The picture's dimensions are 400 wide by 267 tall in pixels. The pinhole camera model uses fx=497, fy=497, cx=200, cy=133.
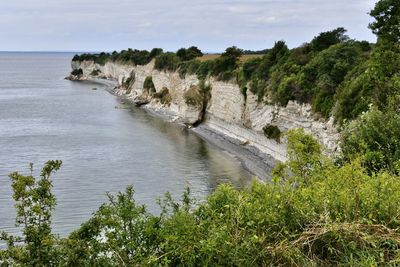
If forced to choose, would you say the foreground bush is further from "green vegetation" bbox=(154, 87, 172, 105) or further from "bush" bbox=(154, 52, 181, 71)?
"bush" bbox=(154, 52, 181, 71)

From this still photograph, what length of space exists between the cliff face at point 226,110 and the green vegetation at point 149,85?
76cm

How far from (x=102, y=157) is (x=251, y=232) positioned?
121 ft

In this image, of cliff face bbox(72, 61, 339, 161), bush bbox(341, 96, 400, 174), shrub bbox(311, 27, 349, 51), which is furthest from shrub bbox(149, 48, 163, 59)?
bush bbox(341, 96, 400, 174)

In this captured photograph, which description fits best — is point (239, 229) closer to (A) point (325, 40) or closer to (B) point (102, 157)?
(B) point (102, 157)

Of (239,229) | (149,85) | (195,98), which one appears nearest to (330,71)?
(195,98)

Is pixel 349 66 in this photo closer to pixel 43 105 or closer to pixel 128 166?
pixel 128 166

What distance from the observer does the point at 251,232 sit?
10.3m

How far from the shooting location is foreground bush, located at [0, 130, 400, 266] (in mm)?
9406

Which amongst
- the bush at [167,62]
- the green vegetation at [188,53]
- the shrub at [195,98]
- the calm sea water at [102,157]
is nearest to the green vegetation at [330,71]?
the shrub at [195,98]

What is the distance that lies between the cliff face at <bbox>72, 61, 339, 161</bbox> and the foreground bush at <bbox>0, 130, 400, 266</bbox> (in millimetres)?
15098

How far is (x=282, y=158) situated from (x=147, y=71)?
191ft

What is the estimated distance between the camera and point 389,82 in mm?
25781

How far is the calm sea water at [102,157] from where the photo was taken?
3312 cm

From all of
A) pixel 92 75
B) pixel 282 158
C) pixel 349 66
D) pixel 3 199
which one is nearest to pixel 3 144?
pixel 3 199
